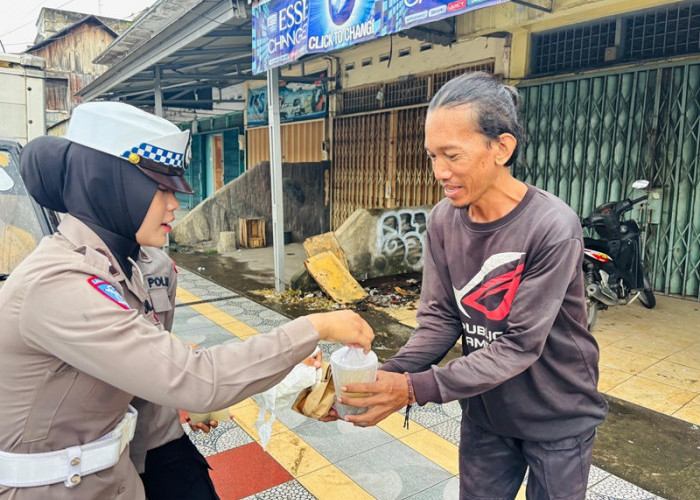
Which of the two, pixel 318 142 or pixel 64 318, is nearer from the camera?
pixel 64 318

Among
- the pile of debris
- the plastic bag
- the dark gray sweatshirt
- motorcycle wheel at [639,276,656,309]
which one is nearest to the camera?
the dark gray sweatshirt

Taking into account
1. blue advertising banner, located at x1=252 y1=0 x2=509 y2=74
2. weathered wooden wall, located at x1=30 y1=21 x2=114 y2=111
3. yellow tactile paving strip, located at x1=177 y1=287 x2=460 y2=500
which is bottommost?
yellow tactile paving strip, located at x1=177 y1=287 x2=460 y2=500

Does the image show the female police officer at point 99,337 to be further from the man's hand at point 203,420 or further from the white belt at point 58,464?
the man's hand at point 203,420

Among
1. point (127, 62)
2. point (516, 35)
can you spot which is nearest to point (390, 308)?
point (516, 35)

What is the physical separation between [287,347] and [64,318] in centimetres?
50

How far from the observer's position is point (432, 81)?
28.0 feet

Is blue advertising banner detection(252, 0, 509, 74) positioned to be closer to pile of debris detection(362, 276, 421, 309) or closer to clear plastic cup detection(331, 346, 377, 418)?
pile of debris detection(362, 276, 421, 309)

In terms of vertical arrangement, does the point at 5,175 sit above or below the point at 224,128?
→ below

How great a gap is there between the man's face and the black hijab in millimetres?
802

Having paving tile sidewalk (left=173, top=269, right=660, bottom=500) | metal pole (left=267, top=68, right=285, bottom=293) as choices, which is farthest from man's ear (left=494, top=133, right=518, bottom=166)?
metal pole (left=267, top=68, right=285, bottom=293)

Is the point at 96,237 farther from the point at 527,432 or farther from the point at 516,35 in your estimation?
the point at 516,35

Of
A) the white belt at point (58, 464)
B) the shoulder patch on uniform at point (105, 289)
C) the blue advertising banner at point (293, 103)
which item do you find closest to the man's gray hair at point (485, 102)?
the shoulder patch on uniform at point (105, 289)

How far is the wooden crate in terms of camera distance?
10.9m

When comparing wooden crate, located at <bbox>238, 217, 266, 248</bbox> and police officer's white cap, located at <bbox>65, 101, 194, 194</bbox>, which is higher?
police officer's white cap, located at <bbox>65, 101, 194, 194</bbox>
